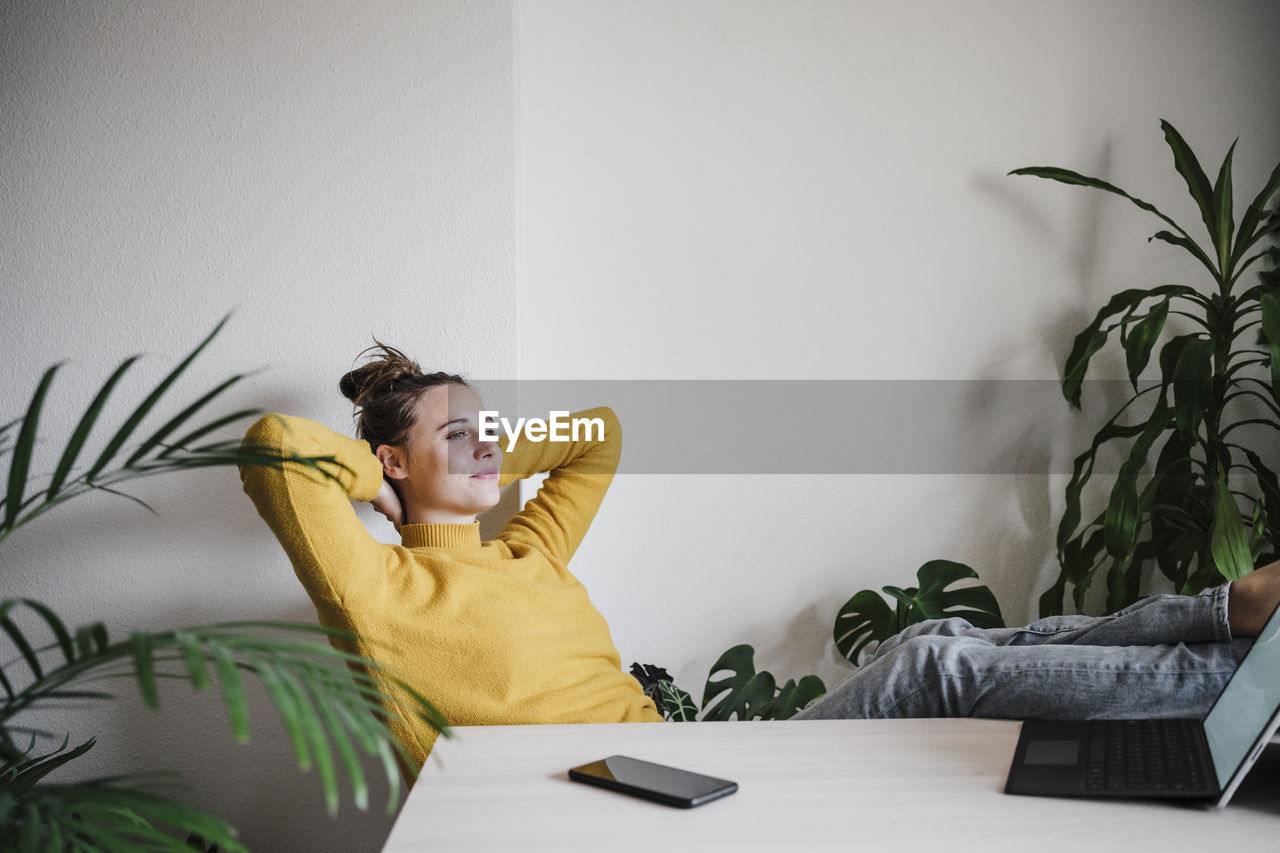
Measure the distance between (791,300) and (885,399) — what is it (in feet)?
1.14

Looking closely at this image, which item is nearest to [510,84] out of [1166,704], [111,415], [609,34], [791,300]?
[609,34]

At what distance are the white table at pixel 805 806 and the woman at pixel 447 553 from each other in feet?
1.01

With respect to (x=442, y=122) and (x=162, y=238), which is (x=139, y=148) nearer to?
(x=162, y=238)

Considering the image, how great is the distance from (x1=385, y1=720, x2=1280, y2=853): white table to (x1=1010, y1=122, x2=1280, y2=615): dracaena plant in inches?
44.9

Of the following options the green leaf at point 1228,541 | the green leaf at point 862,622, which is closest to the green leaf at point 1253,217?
the green leaf at point 1228,541

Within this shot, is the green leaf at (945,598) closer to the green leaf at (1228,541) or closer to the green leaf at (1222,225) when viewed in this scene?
the green leaf at (1228,541)

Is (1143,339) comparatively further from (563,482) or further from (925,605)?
(563,482)

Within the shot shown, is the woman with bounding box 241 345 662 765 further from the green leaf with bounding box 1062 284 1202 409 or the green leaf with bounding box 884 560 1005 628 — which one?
the green leaf with bounding box 1062 284 1202 409

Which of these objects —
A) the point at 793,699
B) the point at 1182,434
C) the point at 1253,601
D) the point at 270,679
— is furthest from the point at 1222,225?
the point at 270,679

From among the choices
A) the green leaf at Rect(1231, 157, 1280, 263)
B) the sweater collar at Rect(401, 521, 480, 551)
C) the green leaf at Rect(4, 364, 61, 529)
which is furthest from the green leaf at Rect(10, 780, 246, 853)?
the green leaf at Rect(1231, 157, 1280, 263)

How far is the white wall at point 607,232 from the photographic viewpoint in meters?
1.82

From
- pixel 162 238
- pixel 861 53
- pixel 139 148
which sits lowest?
pixel 162 238

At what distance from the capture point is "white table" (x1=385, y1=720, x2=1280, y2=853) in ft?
2.59

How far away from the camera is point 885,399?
2.35 m
